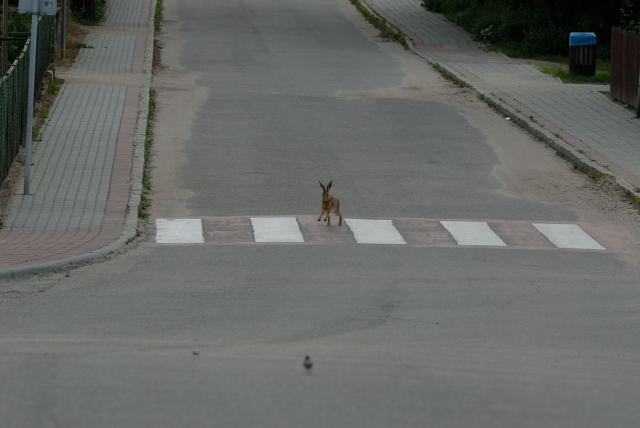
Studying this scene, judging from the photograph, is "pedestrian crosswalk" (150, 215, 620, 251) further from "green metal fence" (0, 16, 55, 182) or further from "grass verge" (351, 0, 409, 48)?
"grass verge" (351, 0, 409, 48)

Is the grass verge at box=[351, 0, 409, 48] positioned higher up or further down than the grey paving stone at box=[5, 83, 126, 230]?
higher up

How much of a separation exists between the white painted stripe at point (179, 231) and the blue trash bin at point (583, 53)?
61.1ft

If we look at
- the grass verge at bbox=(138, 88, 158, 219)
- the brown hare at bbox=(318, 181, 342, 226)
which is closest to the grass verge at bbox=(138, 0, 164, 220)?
the grass verge at bbox=(138, 88, 158, 219)

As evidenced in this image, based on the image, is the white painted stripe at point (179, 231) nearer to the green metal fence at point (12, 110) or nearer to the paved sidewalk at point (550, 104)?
the green metal fence at point (12, 110)

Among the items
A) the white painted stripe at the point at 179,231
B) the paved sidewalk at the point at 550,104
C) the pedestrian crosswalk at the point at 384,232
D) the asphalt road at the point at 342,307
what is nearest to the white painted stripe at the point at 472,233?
the pedestrian crosswalk at the point at 384,232

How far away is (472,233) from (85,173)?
635 centimetres

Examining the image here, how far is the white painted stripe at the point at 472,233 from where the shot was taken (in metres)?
14.5

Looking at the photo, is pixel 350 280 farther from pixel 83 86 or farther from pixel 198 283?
pixel 83 86

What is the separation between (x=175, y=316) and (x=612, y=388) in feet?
13.0

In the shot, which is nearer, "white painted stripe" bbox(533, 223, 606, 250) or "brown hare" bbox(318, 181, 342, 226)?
"white painted stripe" bbox(533, 223, 606, 250)

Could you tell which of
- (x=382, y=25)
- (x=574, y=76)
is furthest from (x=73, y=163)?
(x=382, y=25)

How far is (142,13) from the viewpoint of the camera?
139 ft

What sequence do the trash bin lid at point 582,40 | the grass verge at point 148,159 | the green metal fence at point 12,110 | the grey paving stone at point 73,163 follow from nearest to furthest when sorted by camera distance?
the grey paving stone at point 73,163 → the grass verge at point 148,159 → the green metal fence at point 12,110 → the trash bin lid at point 582,40

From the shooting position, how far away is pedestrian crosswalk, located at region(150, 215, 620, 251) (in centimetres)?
Answer: 1434
